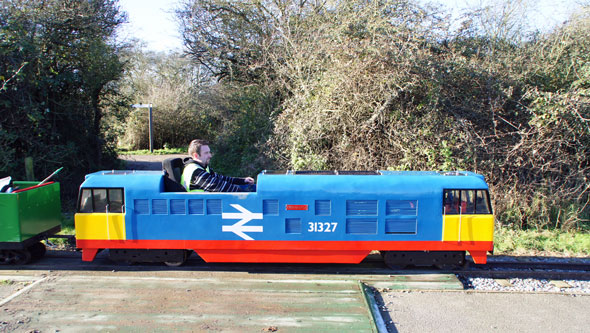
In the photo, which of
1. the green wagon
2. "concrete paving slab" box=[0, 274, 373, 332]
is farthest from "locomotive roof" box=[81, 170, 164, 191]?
"concrete paving slab" box=[0, 274, 373, 332]

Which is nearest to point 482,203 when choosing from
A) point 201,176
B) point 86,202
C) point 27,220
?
point 201,176

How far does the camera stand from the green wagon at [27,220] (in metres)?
6.15

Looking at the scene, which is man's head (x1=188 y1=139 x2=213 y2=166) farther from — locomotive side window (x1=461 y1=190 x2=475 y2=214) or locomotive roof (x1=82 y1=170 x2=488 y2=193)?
locomotive side window (x1=461 y1=190 x2=475 y2=214)

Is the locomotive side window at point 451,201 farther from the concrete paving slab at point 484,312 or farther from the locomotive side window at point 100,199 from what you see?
the locomotive side window at point 100,199

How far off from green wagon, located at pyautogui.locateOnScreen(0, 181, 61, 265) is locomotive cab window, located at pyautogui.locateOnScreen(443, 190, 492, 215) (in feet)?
21.2

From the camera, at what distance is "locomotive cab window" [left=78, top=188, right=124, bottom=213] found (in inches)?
242

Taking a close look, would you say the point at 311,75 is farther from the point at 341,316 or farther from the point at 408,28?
the point at 341,316

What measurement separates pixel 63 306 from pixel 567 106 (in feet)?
34.5

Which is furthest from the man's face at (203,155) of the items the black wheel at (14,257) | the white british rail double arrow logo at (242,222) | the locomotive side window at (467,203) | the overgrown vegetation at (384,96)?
the overgrown vegetation at (384,96)

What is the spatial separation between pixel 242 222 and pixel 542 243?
641 cm

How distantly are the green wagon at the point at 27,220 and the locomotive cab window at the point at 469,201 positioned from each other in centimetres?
645

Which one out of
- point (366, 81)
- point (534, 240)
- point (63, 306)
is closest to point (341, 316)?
point (63, 306)

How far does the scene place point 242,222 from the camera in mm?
6105

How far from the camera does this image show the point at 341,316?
4.95m
